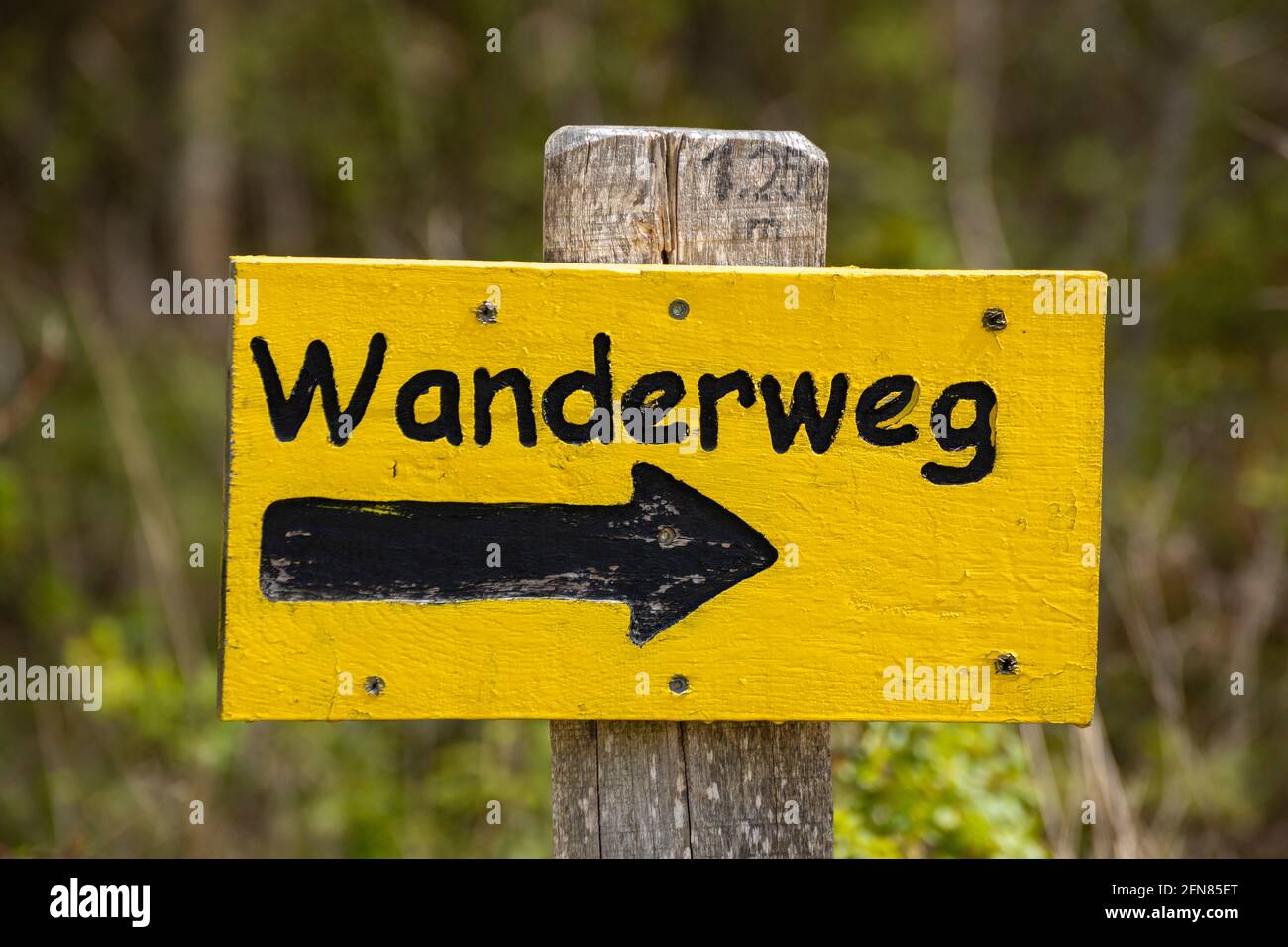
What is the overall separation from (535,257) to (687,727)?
403 cm

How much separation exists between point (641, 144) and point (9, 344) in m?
4.68

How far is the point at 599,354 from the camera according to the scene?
125cm

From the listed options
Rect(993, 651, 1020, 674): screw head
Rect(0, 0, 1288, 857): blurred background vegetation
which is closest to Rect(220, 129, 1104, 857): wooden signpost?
Rect(993, 651, 1020, 674): screw head

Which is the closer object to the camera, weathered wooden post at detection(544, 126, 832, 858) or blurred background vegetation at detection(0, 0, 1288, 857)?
weathered wooden post at detection(544, 126, 832, 858)

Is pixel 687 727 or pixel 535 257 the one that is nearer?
pixel 687 727

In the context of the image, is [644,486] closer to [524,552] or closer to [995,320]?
[524,552]

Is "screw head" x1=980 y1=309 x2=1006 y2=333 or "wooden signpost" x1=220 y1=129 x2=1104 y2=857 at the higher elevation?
"screw head" x1=980 y1=309 x2=1006 y2=333

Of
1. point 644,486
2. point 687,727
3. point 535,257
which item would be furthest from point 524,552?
point 535,257

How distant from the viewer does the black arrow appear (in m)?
1.26

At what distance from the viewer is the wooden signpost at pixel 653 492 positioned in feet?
4.09

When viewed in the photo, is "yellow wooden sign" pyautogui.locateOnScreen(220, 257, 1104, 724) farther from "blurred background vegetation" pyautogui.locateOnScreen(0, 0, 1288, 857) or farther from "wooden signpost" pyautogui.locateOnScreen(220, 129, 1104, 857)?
"blurred background vegetation" pyautogui.locateOnScreen(0, 0, 1288, 857)

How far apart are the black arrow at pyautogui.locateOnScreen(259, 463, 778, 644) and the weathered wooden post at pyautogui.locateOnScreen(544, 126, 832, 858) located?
17cm

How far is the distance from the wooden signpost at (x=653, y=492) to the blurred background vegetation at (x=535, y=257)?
0.77m

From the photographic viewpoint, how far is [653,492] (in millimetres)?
1256
